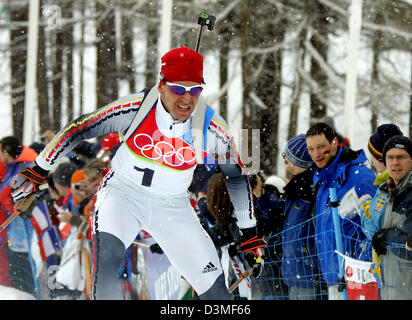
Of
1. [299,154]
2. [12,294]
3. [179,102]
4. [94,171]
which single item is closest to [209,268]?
[179,102]

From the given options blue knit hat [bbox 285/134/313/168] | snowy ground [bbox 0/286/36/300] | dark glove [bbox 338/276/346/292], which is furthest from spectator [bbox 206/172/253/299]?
snowy ground [bbox 0/286/36/300]

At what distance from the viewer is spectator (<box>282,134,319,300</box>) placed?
4.86 m

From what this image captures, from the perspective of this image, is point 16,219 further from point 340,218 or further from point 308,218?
point 340,218

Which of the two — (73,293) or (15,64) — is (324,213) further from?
(15,64)

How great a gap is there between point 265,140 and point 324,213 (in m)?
7.87

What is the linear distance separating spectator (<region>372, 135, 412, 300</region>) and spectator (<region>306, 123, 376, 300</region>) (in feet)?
1.23

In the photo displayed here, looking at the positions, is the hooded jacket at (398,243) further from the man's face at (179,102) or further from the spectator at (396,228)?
the man's face at (179,102)

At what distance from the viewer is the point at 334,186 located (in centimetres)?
464

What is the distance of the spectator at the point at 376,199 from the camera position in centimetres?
424

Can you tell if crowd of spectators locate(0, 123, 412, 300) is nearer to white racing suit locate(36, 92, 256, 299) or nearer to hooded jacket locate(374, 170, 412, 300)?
hooded jacket locate(374, 170, 412, 300)

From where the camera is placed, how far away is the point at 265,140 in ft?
41.0
